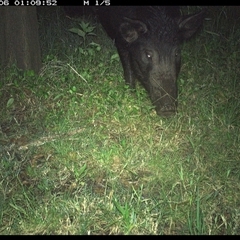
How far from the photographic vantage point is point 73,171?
3.60m

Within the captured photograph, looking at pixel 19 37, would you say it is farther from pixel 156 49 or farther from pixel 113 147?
pixel 113 147

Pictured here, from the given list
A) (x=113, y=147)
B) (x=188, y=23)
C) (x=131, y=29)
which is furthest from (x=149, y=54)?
(x=113, y=147)

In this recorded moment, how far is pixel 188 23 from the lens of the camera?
4.91m

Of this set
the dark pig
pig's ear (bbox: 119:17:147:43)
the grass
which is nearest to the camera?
the grass

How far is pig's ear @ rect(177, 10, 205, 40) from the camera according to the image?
4828 millimetres

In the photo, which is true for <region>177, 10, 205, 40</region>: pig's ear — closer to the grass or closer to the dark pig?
the dark pig

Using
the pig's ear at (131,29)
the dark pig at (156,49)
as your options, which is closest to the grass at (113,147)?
the dark pig at (156,49)

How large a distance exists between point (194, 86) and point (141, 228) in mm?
2189

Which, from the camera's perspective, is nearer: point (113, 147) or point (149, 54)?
point (113, 147)

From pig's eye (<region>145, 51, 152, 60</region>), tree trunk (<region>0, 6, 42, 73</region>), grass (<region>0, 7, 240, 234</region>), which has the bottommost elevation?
grass (<region>0, 7, 240, 234</region>)

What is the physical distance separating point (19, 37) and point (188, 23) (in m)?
1.74

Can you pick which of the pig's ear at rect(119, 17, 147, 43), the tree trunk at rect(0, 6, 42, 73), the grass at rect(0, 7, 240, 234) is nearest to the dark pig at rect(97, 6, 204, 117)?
the pig's ear at rect(119, 17, 147, 43)

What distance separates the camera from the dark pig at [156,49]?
4.55 m

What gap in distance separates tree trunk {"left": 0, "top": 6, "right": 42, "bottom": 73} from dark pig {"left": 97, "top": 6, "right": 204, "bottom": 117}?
92cm
